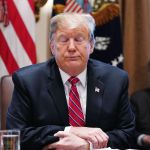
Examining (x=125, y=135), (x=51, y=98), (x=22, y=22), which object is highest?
(x=22, y=22)

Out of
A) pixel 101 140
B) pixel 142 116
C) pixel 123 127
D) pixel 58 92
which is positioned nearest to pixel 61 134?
pixel 101 140

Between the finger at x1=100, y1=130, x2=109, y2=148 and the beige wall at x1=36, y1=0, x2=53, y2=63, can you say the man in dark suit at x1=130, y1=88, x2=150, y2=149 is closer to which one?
the beige wall at x1=36, y1=0, x2=53, y2=63

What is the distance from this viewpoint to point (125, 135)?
2387 millimetres

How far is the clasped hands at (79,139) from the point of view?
209 cm

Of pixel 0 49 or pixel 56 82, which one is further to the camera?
pixel 0 49

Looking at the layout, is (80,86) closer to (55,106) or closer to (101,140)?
Answer: (55,106)

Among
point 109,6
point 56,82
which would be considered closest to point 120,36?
point 109,6

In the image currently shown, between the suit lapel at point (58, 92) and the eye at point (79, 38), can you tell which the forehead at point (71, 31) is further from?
the suit lapel at point (58, 92)

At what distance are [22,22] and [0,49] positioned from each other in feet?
0.98

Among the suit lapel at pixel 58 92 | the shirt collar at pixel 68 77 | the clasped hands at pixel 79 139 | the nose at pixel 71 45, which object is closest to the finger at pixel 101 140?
the clasped hands at pixel 79 139

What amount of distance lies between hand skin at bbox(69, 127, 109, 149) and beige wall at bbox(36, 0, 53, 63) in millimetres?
1955

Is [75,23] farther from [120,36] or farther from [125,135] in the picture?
[120,36]

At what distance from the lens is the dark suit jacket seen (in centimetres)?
232

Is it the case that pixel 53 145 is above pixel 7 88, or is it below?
below
